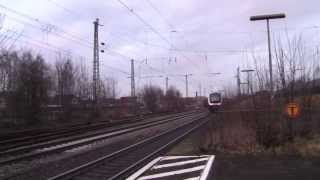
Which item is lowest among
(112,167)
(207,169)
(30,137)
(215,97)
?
(112,167)

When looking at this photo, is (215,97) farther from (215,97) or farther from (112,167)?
(112,167)

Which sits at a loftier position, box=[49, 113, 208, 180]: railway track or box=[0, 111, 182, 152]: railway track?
box=[0, 111, 182, 152]: railway track

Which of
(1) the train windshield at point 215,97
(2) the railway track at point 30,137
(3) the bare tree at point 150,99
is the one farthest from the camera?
(3) the bare tree at point 150,99

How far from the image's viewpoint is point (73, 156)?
21.3 metres

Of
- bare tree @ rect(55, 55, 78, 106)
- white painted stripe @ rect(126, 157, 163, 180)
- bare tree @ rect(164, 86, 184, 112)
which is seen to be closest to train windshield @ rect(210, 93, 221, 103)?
bare tree @ rect(55, 55, 78, 106)

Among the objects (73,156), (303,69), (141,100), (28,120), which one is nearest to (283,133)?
(303,69)

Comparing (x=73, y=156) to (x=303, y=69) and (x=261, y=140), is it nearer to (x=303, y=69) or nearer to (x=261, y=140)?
(x=261, y=140)

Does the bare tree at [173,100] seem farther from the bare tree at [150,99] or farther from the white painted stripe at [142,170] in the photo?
the white painted stripe at [142,170]

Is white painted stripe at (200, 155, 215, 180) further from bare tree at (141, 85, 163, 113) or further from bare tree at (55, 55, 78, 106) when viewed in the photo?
bare tree at (141, 85, 163, 113)

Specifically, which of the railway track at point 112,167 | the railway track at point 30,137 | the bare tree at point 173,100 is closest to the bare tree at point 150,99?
the bare tree at point 173,100

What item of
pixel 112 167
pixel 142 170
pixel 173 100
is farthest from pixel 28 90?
pixel 173 100

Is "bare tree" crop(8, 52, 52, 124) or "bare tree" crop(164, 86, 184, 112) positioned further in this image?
"bare tree" crop(164, 86, 184, 112)

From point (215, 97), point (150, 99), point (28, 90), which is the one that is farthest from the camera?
point (150, 99)

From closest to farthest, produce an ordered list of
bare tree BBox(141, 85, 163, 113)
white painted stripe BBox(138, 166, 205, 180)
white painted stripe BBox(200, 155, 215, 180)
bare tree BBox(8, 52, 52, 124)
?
white painted stripe BBox(200, 155, 215, 180), white painted stripe BBox(138, 166, 205, 180), bare tree BBox(8, 52, 52, 124), bare tree BBox(141, 85, 163, 113)
